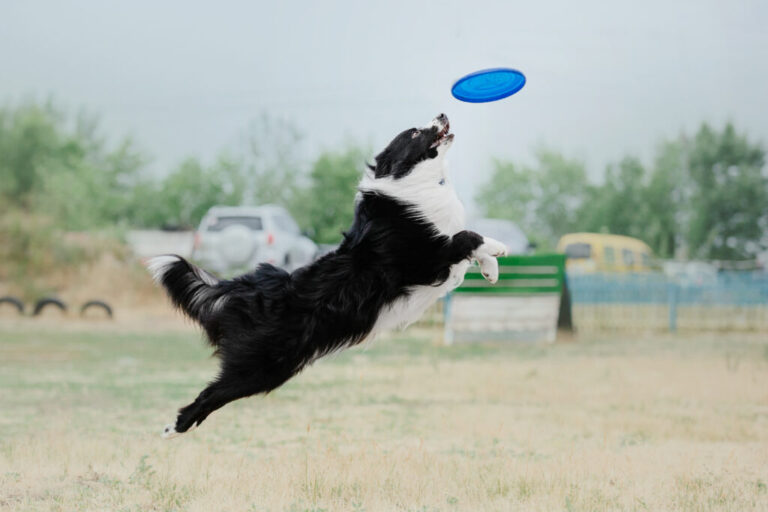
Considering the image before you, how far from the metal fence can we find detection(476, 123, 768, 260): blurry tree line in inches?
705

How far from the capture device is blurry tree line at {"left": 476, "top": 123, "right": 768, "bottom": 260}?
111 feet

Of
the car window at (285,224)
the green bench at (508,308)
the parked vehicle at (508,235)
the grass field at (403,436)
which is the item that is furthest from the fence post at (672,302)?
the car window at (285,224)

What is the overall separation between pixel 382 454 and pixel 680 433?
2.66 m

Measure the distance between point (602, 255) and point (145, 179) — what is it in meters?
22.1

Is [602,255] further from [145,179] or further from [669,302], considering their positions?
[145,179]

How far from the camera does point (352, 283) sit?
4.20 m

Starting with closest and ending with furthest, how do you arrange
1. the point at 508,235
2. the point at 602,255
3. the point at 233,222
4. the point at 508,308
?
the point at 508,308
the point at 233,222
the point at 508,235
the point at 602,255

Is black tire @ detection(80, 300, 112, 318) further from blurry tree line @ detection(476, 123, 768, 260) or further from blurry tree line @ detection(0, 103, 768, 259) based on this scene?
blurry tree line @ detection(476, 123, 768, 260)

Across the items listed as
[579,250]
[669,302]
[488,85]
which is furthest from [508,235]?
[488,85]

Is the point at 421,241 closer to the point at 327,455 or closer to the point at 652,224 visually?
the point at 327,455

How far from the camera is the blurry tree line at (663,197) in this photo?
33.9 m

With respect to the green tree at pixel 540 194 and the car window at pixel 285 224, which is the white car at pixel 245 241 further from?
the green tree at pixel 540 194

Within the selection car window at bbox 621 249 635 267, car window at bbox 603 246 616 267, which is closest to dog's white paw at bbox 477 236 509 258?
car window at bbox 603 246 616 267

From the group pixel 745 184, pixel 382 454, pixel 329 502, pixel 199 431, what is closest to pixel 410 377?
pixel 199 431
